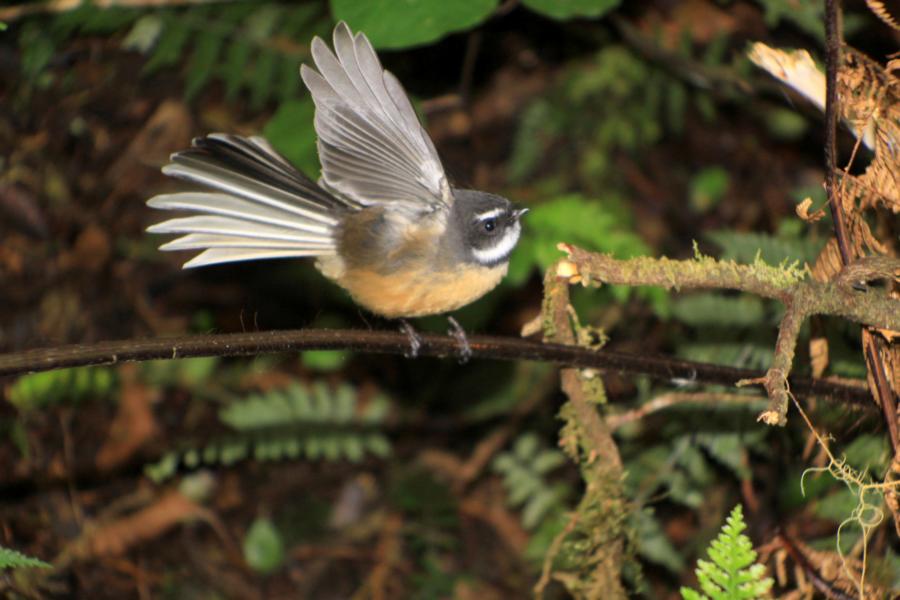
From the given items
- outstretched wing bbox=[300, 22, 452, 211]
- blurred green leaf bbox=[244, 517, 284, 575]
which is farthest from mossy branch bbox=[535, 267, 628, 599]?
blurred green leaf bbox=[244, 517, 284, 575]

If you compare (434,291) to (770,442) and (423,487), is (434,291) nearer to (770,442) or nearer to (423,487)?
(770,442)

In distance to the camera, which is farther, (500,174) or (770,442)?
(500,174)

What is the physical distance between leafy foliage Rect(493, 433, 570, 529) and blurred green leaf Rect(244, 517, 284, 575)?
3.88 ft

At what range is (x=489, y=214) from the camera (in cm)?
348

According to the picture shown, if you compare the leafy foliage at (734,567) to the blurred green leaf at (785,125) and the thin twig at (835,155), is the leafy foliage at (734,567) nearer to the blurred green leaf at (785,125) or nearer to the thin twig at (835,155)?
the thin twig at (835,155)

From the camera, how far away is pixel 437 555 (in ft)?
16.3

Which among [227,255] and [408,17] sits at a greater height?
[408,17]

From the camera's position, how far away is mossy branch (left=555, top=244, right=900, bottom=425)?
269 centimetres

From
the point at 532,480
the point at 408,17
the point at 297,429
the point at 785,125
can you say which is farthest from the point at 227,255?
the point at 785,125

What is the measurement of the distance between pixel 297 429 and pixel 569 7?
7.85 ft

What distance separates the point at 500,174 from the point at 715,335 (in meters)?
2.19

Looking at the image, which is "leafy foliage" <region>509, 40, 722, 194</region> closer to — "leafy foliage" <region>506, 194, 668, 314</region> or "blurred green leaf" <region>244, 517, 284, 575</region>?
"leafy foliage" <region>506, 194, 668, 314</region>

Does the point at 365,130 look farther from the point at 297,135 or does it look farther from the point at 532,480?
the point at 532,480

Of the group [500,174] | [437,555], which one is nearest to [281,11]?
[500,174]
